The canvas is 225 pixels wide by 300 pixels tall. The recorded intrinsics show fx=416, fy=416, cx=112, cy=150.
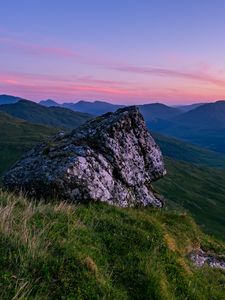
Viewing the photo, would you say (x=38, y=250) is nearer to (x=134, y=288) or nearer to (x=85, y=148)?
(x=134, y=288)

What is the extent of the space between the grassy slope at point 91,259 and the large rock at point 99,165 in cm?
245

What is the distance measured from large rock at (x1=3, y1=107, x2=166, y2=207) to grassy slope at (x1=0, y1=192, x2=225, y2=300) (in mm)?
2446

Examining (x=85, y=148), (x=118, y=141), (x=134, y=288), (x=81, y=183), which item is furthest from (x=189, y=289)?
(x=118, y=141)

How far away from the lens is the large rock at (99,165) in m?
17.4

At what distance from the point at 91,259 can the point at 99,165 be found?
9540 mm

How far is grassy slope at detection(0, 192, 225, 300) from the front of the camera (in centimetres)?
837

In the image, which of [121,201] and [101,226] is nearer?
[101,226]

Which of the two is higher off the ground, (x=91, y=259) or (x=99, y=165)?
(x=91, y=259)

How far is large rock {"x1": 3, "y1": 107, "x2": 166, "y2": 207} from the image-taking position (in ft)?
57.0

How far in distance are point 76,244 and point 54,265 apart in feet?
4.94

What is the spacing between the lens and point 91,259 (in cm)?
969

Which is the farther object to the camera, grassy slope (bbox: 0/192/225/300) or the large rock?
the large rock

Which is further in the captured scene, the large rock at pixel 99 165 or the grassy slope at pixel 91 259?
the large rock at pixel 99 165

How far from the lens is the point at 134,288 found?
9945mm
